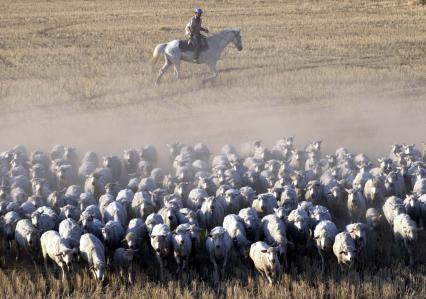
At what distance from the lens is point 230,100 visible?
27.0m

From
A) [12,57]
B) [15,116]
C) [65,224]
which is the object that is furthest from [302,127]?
[12,57]

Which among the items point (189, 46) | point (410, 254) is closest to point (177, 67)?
point (189, 46)

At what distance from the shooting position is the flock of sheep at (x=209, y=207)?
13117 mm

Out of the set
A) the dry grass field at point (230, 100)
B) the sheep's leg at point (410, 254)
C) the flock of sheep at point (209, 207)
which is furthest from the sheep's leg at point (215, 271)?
the sheep's leg at point (410, 254)

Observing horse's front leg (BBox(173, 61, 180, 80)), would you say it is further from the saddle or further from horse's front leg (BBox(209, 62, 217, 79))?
horse's front leg (BBox(209, 62, 217, 79))

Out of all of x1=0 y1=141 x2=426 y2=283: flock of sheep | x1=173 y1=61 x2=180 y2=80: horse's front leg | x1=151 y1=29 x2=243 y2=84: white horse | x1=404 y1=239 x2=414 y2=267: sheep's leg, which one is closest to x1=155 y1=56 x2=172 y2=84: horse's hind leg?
x1=151 y1=29 x2=243 y2=84: white horse

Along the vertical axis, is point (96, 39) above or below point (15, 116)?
above

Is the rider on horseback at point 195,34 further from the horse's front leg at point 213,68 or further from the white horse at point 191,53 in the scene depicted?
the horse's front leg at point 213,68

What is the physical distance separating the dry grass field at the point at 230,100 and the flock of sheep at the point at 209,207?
68 cm

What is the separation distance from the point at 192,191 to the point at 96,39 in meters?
26.8

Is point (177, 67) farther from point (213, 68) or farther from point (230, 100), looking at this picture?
point (230, 100)

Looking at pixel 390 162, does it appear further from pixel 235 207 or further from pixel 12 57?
pixel 12 57

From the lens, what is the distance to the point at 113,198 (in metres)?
16.0

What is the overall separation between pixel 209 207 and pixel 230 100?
12.5 meters
